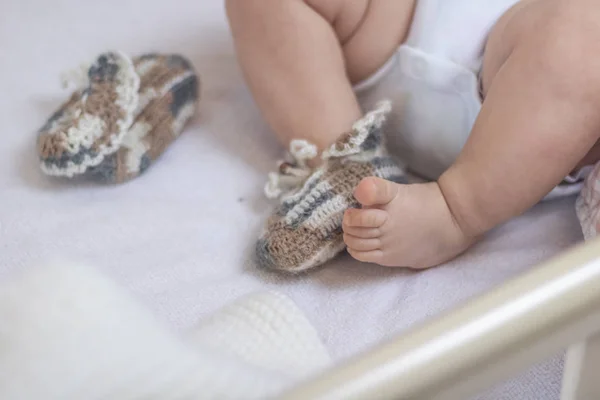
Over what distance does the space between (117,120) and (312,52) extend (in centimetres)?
19

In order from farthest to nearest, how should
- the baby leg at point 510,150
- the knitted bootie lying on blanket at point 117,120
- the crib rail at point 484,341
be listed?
the knitted bootie lying on blanket at point 117,120
the baby leg at point 510,150
the crib rail at point 484,341

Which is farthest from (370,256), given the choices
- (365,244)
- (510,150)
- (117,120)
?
(117,120)

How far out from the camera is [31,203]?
0.65m

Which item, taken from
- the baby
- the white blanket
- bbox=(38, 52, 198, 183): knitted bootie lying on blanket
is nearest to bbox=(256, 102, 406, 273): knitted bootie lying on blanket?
the baby

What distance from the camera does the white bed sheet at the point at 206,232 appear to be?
551 mm

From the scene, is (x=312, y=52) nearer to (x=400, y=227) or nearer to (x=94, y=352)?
(x=400, y=227)

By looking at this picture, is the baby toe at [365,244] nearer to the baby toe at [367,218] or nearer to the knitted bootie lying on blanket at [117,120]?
the baby toe at [367,218]

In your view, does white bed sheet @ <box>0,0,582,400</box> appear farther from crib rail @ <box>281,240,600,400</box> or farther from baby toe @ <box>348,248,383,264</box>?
crib rail @ <box>281,240,600,400</box>

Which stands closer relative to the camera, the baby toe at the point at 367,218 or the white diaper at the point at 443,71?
the baby toe at the point at 367,218

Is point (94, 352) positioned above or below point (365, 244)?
above

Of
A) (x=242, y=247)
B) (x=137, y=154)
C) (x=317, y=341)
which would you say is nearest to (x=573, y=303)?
(x=317, y=341)

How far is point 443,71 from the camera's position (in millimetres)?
661

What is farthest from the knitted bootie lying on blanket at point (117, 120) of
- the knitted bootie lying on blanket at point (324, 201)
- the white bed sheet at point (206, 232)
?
the knitted bootie lying on blanket at point (324, 201)

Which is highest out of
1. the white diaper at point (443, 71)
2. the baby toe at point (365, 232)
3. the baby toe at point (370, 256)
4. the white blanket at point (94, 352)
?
the white blanket at point (94, 352)
